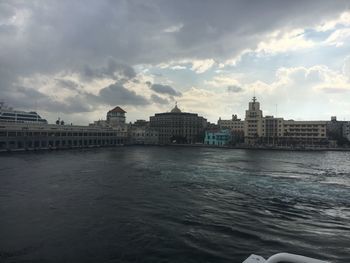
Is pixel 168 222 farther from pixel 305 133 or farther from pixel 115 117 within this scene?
pixel 115 117

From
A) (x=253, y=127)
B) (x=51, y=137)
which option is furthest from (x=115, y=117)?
(x=253, y=127)

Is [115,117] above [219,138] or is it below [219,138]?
above

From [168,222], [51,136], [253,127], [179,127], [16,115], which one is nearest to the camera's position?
[168,222]

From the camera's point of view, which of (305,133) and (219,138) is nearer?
(305,133)

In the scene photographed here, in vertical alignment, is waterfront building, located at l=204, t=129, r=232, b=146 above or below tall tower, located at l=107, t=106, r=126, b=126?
below

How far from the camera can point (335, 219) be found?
18047 mm

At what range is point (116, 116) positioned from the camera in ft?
557

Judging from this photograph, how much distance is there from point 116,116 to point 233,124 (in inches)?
2850

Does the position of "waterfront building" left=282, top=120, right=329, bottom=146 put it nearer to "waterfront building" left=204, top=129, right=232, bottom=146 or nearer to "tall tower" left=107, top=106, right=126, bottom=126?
"waterfront building" left=204, top=129, right=232, bottom=146

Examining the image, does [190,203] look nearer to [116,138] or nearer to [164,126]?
[116,138]

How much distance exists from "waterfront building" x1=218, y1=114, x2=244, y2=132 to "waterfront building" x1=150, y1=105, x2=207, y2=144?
14.5m

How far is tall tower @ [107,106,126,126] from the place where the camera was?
16800 cm

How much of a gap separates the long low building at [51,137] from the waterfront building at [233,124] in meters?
72.2

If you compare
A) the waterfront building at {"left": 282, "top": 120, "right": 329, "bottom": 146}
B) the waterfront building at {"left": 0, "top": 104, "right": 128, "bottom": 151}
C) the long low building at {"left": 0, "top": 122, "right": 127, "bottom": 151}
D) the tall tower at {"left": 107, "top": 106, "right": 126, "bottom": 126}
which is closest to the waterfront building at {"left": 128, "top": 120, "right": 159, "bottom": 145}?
the waterfront building at {"left": 0, "top": 104, "right": 128, "bottom": 151}
